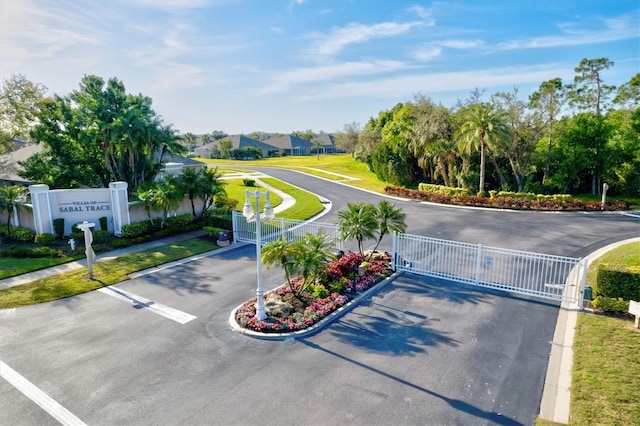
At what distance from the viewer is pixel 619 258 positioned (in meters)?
16.8

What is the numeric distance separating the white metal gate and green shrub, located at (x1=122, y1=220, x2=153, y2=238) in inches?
576

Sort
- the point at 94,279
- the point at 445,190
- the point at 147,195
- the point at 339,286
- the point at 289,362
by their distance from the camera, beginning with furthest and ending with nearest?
the point at 445,190 < the point at 147,195 < the point at 94,279 < the point at 339,286 < the point at 289,362

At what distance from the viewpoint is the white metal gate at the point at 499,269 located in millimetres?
13453

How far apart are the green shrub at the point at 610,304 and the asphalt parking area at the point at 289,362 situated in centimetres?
121

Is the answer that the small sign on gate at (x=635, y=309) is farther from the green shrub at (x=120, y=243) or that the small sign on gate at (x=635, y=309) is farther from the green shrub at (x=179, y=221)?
the green shrub at (x=120, y=243)

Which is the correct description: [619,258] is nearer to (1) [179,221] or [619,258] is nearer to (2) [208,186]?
(2) [208,186]

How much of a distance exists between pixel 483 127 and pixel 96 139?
28.4 m

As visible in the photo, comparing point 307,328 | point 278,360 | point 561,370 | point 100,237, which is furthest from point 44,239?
point 561,370

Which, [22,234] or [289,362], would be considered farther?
[22,234]

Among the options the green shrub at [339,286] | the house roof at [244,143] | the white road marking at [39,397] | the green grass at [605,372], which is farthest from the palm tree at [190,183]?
the house roof at [244,143]

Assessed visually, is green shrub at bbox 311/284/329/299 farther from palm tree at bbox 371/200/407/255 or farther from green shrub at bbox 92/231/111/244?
green shrub at bbox 92/231/111/244

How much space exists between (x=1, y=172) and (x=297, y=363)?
108 ft

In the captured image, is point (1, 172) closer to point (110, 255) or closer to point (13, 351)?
point (110, 255)

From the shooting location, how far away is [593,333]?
10.6 meters
